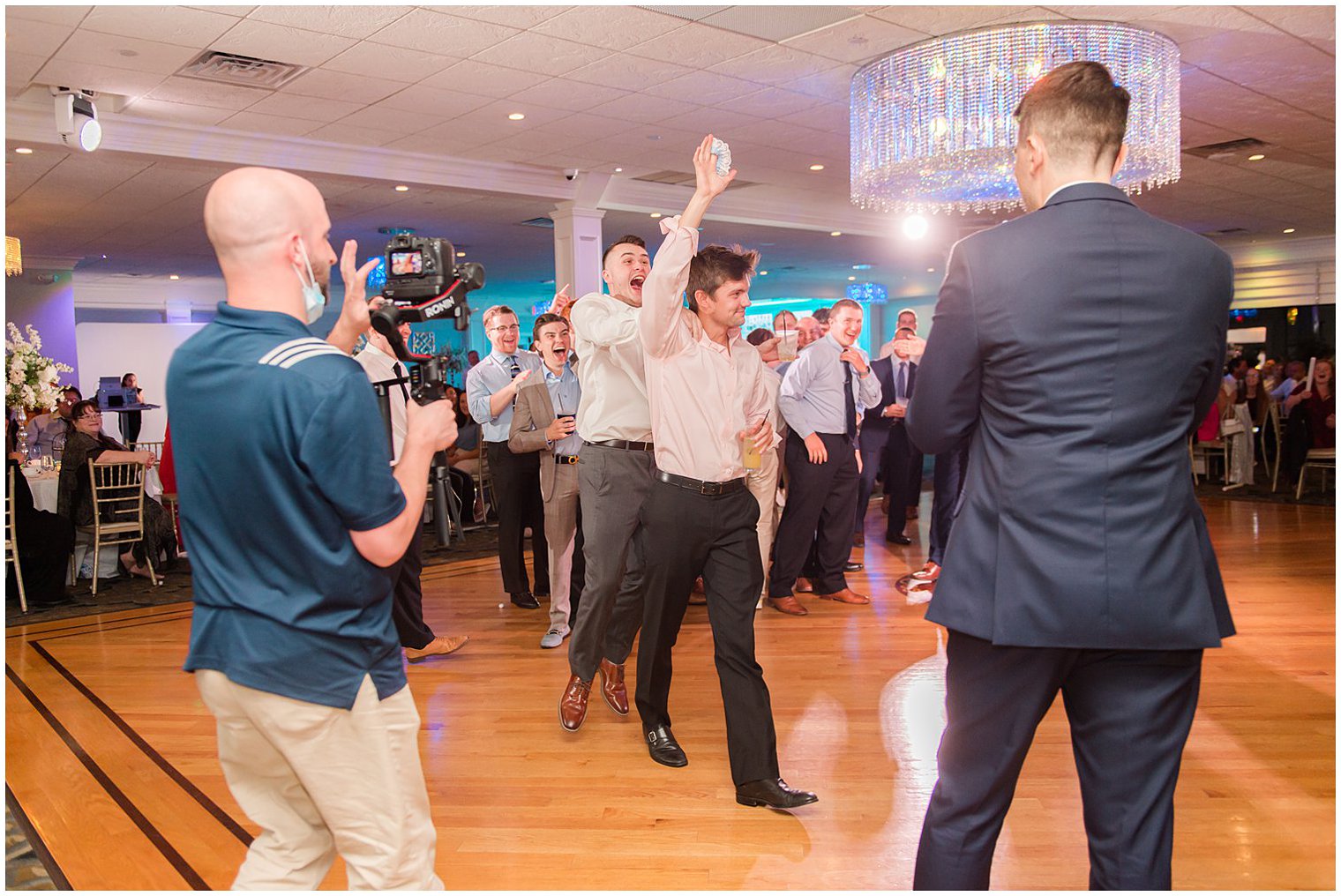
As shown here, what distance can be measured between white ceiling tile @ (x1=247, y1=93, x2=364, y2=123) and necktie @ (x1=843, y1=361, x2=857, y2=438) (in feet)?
11.9

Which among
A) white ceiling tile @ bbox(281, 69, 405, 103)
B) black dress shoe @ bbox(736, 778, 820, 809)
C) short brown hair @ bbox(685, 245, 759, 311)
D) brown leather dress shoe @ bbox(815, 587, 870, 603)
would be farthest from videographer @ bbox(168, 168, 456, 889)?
white ceiling tile @ bbox(281, 69, 405, 103)

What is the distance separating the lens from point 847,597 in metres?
5.59

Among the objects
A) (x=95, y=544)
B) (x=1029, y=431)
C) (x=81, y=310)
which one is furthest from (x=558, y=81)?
(x=81, y=310)

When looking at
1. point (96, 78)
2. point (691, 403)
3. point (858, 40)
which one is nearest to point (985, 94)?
point (858, 40)

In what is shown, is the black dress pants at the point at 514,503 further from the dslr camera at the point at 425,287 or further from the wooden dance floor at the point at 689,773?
the dslr camera at the point at 425,287

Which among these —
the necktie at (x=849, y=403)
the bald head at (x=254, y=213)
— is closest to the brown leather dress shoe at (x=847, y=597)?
the necktie at (x=849, y=403)

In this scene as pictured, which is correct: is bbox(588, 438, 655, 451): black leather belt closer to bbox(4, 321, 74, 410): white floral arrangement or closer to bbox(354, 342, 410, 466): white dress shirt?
bbox(354, 342, 410, 466): white dress shirt

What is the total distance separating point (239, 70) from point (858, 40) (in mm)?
3450

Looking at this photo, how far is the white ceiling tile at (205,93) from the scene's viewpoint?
621 cm

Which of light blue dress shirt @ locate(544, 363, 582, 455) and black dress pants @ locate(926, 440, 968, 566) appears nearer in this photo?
light blue dress shirt @ locate(544, 363, 582, 455)

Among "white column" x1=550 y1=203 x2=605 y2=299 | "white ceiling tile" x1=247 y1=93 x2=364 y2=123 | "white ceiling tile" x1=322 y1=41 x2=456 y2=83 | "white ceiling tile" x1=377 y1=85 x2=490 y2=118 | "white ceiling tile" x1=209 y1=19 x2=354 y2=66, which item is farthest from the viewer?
"white column" x1=550 y1=203 x2=605 y2=299

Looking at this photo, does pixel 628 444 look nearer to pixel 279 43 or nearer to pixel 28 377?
pixel 279 43

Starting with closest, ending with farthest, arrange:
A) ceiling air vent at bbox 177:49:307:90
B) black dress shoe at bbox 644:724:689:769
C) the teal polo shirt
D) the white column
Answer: the teal polo shirt
black dress shoe at bbox 644:724:689:769
ceiling air vent at bbox 177:49:307:90
the white column

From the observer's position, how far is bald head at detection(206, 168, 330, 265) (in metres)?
1.49
